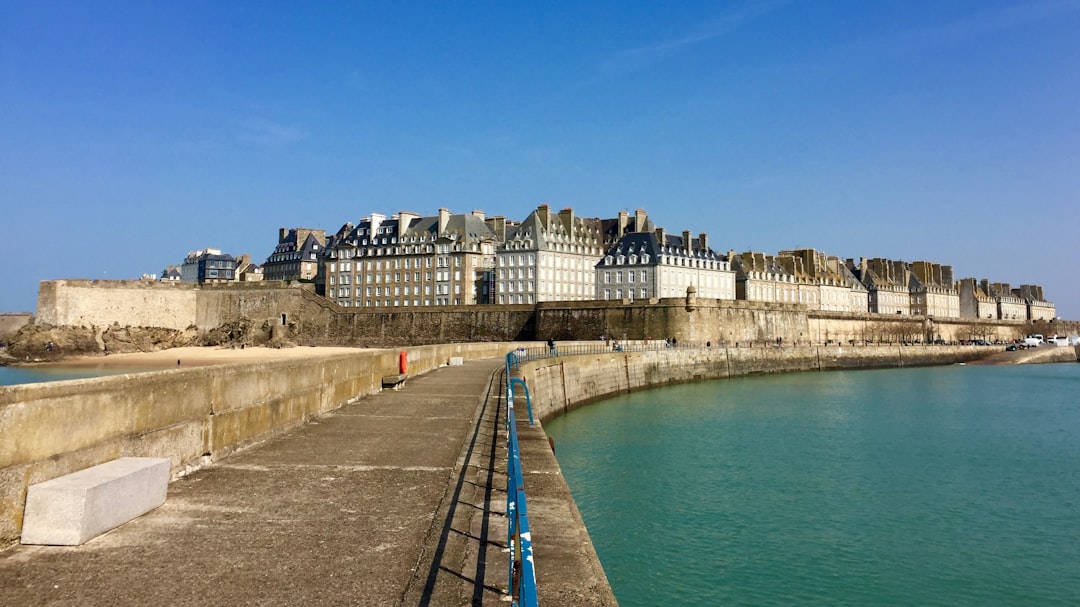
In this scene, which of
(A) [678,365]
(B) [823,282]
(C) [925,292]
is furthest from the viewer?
(C) [925,292]

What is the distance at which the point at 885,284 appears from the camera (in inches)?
4498

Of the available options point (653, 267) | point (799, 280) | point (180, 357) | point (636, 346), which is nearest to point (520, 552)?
point (636, 346)

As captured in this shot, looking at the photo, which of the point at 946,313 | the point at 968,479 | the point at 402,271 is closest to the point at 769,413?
the point at 968,479

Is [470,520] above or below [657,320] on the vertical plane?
below

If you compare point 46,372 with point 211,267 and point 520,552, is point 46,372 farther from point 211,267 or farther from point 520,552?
point 211,267

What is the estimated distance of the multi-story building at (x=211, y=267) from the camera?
121 metres

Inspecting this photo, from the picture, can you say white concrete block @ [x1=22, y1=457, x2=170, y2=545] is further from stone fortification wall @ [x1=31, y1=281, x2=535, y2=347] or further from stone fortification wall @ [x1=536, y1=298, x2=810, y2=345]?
stone fortification wall @ [x1=31, y1=281, x2=535, y2=347]

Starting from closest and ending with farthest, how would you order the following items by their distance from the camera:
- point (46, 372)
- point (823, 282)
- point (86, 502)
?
point (86, 502) → point (46, 372) → point (823, 282)

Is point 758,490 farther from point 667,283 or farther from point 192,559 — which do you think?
point 667,283

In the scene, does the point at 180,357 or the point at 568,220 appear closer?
the point at 180,357

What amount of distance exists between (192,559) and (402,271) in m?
84.1

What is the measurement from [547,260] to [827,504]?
204ft

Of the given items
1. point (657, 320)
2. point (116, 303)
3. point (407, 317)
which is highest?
point (116, 303)

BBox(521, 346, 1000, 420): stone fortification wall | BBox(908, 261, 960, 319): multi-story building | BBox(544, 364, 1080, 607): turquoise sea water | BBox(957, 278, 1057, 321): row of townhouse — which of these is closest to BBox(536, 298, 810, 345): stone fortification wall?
BBox(521, 346, 1000, 420): stone fortification wall
